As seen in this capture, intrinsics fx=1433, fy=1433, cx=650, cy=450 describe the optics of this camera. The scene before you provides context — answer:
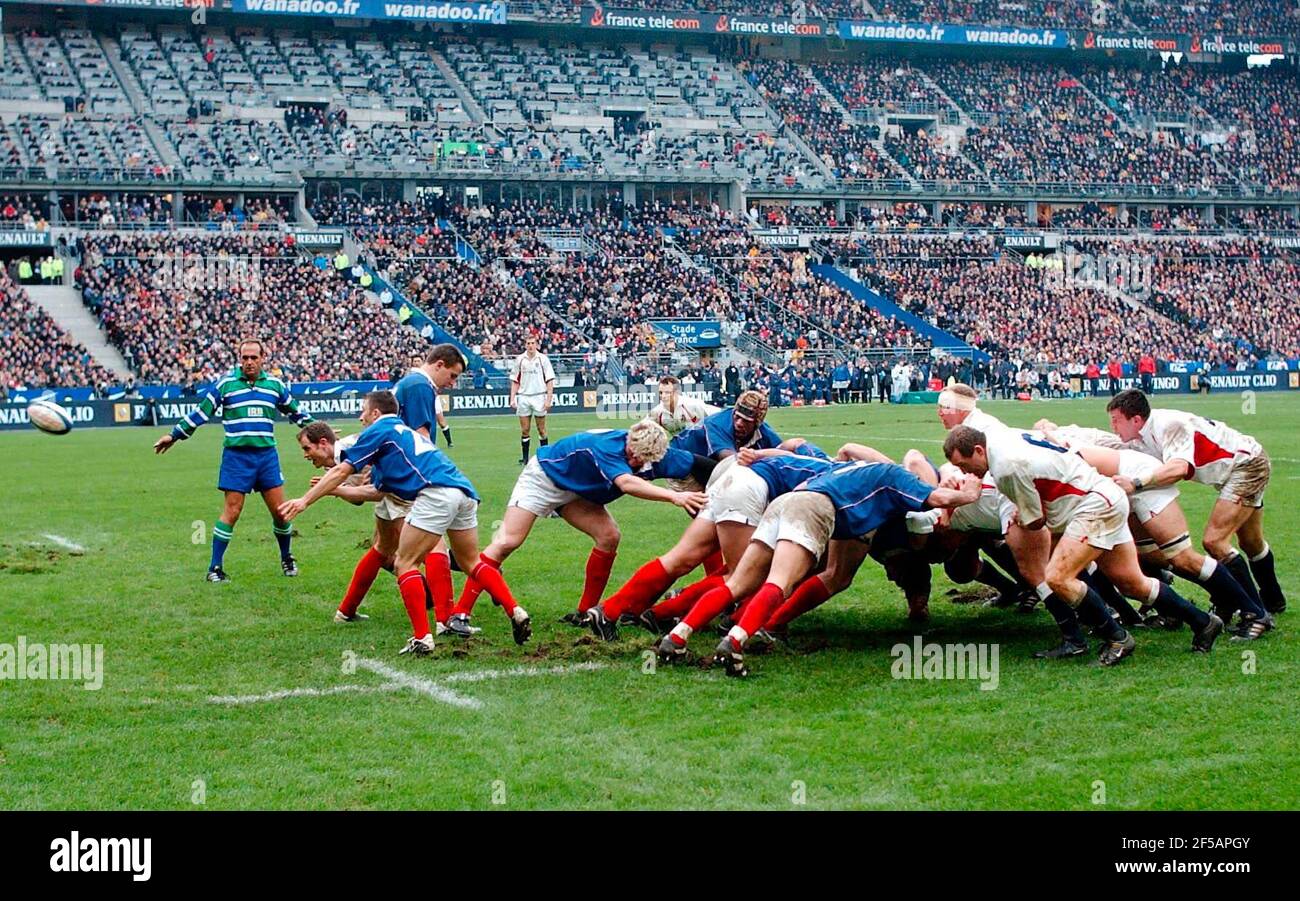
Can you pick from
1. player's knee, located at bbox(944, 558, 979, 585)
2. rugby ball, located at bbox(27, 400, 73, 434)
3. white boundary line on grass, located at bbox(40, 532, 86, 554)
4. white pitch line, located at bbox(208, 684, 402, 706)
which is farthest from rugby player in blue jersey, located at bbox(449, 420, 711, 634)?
white boundary line on grass, located at bbox(40, 532, 86, 554)

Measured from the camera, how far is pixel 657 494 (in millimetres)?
9461

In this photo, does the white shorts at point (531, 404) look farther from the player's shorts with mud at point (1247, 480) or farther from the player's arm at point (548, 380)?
the player's shorts with mud at point (1247, 480)

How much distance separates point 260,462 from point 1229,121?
244 feet

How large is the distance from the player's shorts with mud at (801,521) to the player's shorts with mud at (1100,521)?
4.72 ft

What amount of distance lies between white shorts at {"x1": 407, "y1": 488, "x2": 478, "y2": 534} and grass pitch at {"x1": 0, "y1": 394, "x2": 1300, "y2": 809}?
2.70 feet

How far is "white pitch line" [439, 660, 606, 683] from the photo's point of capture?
8.45 meters

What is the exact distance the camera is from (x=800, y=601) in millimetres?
9398

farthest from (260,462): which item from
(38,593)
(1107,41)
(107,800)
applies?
(1107,41)

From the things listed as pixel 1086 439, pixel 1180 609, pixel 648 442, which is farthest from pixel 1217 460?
pixel 648 442

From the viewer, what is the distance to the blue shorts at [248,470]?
1262 centimetres

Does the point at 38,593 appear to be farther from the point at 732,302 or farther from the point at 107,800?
the point at 732,302

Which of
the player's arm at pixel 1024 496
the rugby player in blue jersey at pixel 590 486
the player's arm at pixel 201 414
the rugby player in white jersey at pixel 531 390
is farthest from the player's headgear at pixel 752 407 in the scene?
the rugby player in white jersey at pixel 531 390

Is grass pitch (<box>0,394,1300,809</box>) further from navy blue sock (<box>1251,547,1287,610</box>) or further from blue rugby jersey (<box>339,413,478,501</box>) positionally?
blue rugby jersey (<box>339,413,478,501</box>)
